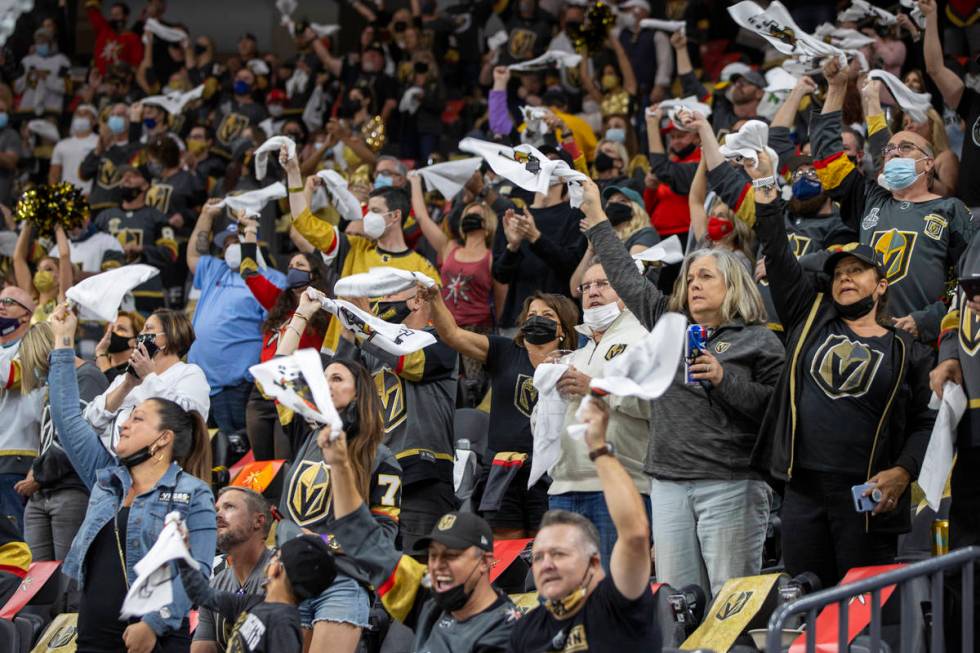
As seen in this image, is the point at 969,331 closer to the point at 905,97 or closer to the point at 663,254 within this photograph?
the point at 663,254

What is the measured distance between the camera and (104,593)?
18.2 feet

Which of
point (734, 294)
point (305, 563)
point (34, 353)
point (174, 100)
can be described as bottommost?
point (174, 100)

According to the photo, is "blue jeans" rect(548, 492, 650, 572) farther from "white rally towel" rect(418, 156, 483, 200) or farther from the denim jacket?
"white rally towel" rect(418, 156, 483, 200)

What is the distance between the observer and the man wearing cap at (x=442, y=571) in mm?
4770

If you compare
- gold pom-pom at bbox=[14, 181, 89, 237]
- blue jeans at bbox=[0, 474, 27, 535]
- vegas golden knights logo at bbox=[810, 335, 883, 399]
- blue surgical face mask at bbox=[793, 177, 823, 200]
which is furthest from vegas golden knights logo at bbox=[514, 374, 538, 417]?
gold pom-pom at bbox=[14, 181, 89, 237]

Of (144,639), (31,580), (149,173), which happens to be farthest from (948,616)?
(149,173)

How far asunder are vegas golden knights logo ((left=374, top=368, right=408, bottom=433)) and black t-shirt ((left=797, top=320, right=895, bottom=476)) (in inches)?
84.0

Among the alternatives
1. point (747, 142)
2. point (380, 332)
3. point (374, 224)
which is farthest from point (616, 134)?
point (380, 332)

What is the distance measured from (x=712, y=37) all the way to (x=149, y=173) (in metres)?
5.96

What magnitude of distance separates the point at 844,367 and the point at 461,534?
1.78 meters

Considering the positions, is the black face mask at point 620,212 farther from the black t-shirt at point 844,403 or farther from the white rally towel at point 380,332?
the black t-shirt at point 844,403

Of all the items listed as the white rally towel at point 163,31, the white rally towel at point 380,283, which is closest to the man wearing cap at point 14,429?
the white rally towel at point 380,283

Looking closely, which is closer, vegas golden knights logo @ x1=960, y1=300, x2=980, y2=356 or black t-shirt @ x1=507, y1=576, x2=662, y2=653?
black t-shirt @ x1=507, y1=576, x2=662, y2=653

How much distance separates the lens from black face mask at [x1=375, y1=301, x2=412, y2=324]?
7.33m
